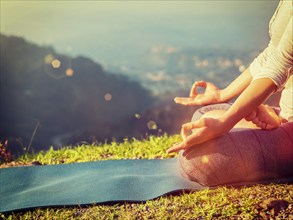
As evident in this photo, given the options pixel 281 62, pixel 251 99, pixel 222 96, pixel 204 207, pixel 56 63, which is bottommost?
pixel 204 207

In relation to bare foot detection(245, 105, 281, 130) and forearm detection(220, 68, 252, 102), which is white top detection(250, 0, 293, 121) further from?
forearm detection(220, 68, 252, 102)

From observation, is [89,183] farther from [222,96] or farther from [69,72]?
[69,72]

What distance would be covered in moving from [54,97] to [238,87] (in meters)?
15.1

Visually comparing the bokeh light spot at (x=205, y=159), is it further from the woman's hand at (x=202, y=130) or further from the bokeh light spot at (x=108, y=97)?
the bokeh light spot at (x=108, y=97)

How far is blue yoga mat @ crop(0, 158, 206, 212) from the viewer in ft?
11.0

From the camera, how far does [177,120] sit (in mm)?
16250

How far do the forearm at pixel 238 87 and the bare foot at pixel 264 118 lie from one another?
0.47 metres

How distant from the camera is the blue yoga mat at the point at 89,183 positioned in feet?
11.0

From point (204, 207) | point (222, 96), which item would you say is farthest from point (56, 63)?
point (204, 207)

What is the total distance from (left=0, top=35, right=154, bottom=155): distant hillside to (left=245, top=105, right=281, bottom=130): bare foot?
827 cm

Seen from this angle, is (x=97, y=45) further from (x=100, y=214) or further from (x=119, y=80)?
(x=100, y=214)

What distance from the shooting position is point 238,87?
151 inches

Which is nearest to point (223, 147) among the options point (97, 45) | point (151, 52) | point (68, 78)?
point (68, 78)

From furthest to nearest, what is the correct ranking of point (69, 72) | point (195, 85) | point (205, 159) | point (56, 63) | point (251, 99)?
point (69, 72) < point (56, 63) < point (195, 85) < point (205, 159) < point (251, 99)
